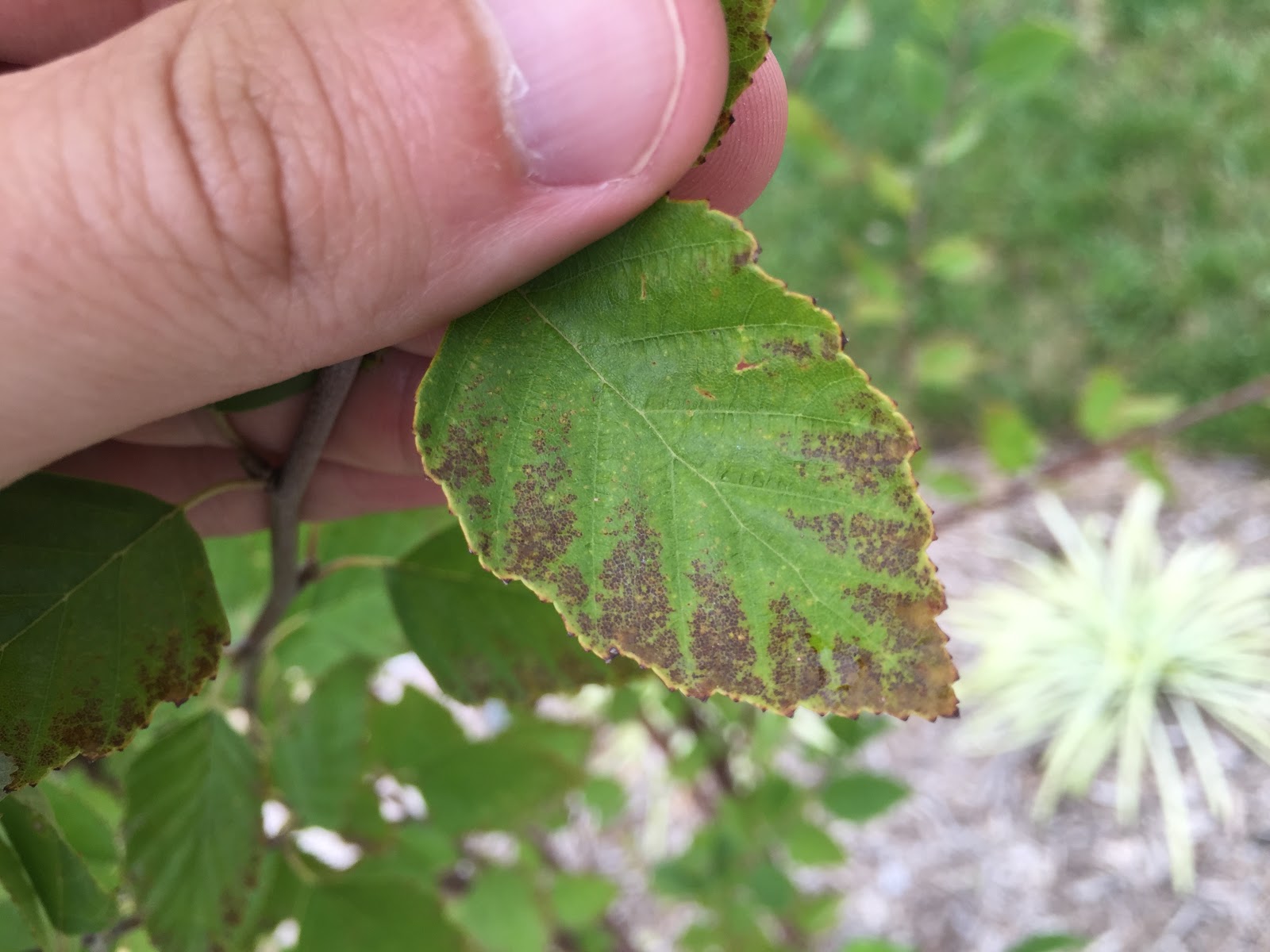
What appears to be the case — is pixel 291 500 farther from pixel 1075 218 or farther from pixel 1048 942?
pixel 1075 218

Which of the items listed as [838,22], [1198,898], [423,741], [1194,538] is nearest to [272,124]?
[423,741]

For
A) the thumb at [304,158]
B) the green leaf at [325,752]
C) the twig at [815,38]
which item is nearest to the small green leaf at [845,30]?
the twig at [815,38]

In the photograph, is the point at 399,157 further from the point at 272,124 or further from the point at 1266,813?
the point at 1266,813

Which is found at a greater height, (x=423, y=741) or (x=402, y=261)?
(x=402, y=261)

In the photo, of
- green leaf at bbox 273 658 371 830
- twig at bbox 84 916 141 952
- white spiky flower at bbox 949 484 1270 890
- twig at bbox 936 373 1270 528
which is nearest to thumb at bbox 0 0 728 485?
twig at bbox 84 916 141 952

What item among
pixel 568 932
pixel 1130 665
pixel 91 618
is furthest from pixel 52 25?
pixel 1130 665

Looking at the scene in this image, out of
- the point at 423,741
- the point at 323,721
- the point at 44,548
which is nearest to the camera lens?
the point at 44,548

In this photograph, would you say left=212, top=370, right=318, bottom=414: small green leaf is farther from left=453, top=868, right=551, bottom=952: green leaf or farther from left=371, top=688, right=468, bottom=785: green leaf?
left=453, top=868, right=551, bottom=952: green leaf
